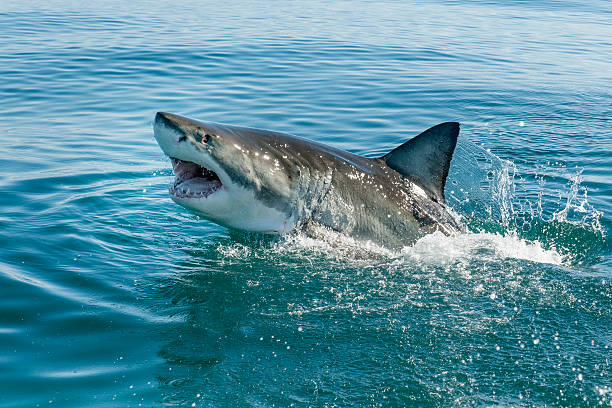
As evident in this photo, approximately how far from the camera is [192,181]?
521 centimetres

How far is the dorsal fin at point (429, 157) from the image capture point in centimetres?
601

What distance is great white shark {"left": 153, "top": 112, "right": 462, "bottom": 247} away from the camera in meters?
5.12

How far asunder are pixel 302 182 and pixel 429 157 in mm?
1238

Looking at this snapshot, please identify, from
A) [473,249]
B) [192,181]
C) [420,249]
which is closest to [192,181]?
[192,181]

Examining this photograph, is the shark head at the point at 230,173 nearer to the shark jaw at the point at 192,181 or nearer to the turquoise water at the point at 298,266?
the shark jaw at the point at 192,181

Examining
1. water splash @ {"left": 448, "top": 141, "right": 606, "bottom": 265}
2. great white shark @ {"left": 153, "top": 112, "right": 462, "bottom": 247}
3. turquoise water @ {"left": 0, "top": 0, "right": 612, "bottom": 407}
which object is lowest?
water splash @ {"left": 448, "top": 141, "right": 606, "bottom": 265}

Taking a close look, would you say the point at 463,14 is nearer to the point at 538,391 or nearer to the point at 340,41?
the point at 340,41

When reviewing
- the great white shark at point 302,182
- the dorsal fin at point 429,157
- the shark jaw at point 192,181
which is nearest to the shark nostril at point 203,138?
the great white shark at point 302,182

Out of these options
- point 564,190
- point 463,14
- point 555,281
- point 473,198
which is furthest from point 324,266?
point 463,14

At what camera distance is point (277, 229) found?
5.59 m

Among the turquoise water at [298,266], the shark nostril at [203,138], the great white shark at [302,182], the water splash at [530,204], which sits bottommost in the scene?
the water splash at [530,204]

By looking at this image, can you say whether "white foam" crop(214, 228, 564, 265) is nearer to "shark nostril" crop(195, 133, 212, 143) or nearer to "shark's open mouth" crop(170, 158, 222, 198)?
"shark's open mouth" crop(170, 158, 222, 198)

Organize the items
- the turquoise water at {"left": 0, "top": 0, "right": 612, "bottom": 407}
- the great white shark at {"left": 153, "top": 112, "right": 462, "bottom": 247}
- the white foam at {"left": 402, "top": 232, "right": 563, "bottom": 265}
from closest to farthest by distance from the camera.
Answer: the turquoise water at {"left": 0, "top": 0, "right": 612, "bottom": 407} < the great white shark at {"left": 153, "top": 112, "right": 462, "bottom": 247} < the white foam at {"left": 402, "top": 232, "right": 563, "bottom": 265}

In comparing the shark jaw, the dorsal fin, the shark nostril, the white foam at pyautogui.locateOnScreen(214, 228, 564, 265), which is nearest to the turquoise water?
the white foam at pyautogui.locateOnScreen(214, 228, 564, 265)
